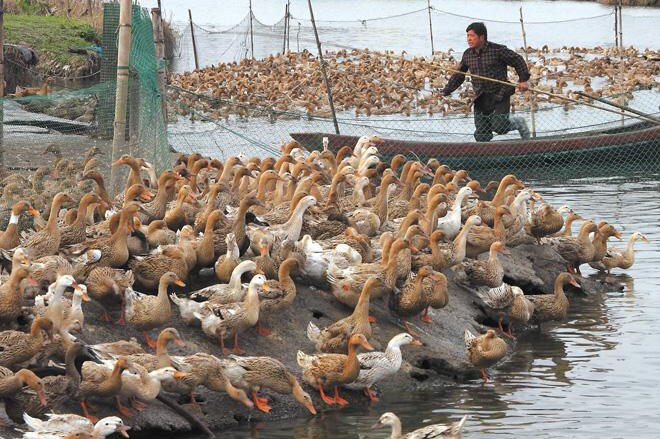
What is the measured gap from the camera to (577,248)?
16.1m

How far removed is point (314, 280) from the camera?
12680mm

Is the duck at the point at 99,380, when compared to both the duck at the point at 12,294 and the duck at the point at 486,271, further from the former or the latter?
the duck at the point at 486,271

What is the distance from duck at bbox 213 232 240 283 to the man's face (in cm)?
860

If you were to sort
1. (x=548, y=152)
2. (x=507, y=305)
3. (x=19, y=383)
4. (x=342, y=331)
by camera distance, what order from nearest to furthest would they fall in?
1. (x=19, y=383)
2. (x=342, y=331)
3. (x=507, y=305)
4. (x=548, y=152)

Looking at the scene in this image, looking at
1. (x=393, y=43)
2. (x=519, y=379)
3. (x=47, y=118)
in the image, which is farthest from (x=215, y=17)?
(x=519, y=379)

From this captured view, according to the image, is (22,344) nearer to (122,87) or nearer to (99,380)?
(99,380)

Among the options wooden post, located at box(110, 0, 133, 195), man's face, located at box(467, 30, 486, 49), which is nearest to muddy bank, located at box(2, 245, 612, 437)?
wooden post, located at box(110, 0, 133, 195)

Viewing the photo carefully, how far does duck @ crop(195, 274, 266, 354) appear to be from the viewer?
11.0 metres

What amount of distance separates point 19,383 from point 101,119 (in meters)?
9.58

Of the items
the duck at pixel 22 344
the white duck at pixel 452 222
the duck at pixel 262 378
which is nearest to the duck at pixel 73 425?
the duck at pixel 22 344

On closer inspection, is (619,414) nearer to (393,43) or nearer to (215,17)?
(393,43)

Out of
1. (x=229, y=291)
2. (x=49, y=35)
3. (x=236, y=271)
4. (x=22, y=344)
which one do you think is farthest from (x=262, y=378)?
(x=49, y=35)

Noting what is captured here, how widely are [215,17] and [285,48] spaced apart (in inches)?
783

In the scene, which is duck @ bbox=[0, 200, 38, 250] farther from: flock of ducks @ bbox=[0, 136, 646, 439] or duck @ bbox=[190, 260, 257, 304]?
duck @ bbox=[190, 260, 257, 304]
